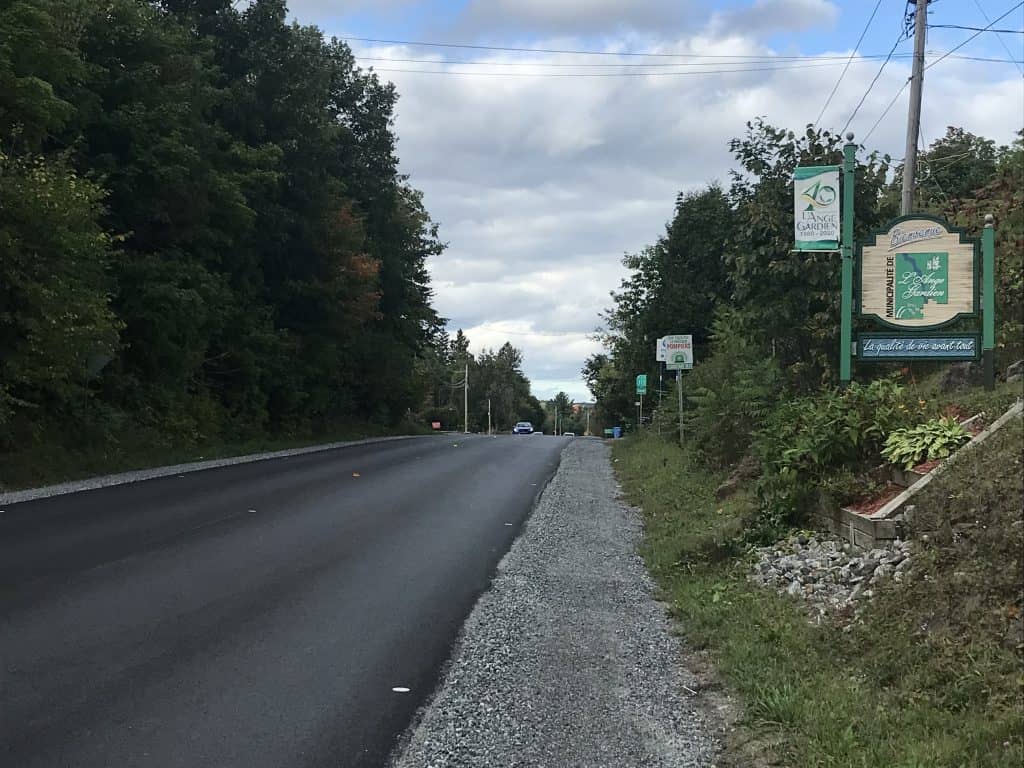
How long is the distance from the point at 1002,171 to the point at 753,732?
30.2 ft

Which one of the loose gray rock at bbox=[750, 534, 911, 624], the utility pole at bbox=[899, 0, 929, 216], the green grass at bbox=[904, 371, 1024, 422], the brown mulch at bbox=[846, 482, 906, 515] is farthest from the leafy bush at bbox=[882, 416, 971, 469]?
the utility pole at bbox=[899, 0, 929, 216]

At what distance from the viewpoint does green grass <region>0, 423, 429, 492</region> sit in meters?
16.3

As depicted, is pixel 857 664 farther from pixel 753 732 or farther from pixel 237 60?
pixel 237 60

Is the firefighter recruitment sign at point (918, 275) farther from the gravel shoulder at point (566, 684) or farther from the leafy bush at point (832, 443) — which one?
the gravel shoulder at point (566, 684)

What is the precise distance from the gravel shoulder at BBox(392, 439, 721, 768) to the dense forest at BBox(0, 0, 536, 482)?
11835 millimetres

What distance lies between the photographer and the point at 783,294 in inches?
542

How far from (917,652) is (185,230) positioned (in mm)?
23625

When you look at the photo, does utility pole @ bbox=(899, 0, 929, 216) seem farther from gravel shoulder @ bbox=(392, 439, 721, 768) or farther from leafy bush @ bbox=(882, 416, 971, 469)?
gravel shoulder @ bbox=(392, 439, 721, 768)

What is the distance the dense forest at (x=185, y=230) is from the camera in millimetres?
16906

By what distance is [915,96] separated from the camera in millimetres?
20000

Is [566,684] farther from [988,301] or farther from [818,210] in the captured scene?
[818,210]

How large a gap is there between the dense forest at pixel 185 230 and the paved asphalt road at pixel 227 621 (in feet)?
16.7

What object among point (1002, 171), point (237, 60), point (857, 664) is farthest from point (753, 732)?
point (237, 60)

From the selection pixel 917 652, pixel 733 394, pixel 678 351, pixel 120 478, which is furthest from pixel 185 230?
pixel 917 652
